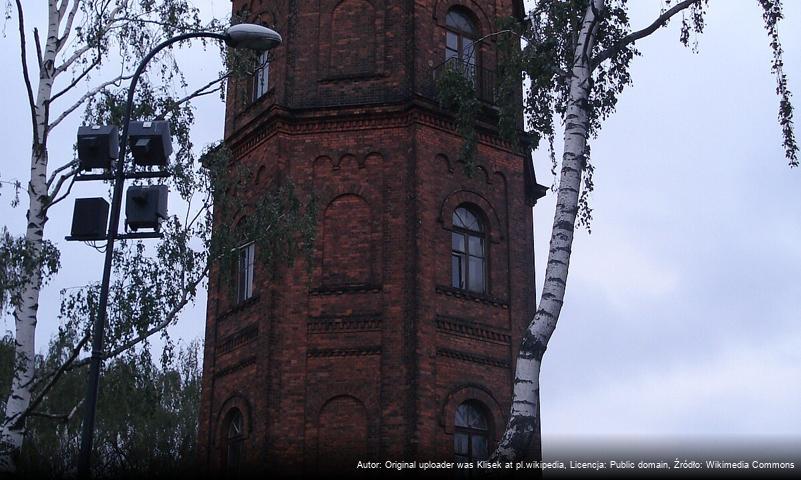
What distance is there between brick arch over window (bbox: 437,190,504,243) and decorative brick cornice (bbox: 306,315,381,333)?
2.67 metres

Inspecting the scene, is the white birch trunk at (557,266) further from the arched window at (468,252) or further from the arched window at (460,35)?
the arched window at (460,35)

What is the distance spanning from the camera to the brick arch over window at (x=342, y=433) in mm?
19344

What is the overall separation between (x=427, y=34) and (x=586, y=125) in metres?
8.85

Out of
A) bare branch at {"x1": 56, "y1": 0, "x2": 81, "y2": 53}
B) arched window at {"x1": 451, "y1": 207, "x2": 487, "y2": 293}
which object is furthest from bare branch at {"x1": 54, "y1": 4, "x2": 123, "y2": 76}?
arched window at {"x1": 451, "y1": 207, "x2": 487, "y2": 293}

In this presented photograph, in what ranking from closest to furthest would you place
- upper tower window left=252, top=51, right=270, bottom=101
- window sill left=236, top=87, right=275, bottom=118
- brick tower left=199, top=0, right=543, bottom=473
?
1. brick tower left=199, top=0, right=543, bottom=473
2. window sill left=236, top=87, right=275, bottom=118
3. upper tower window left=252, top=51, right=270, bottom=101

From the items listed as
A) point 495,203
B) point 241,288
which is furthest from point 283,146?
point 495,203

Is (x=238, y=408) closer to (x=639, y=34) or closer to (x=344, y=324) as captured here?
(x=344, y=324)

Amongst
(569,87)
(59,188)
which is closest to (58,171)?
(59,188)

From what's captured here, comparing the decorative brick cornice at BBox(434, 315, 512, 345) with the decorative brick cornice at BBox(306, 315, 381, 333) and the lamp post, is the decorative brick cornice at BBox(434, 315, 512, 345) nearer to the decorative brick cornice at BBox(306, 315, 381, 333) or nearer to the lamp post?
the decorative brick cornice at BBox(306, 315, 381, 333)

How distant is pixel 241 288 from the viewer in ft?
72.2

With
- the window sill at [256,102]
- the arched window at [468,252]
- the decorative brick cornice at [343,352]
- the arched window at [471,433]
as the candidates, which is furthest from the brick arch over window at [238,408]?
the window sill at [256,102]

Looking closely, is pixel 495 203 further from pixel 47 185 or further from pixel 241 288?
pixel 47 185

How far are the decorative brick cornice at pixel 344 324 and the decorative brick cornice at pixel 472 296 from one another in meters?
1.53

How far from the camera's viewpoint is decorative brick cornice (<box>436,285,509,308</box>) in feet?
67.9
